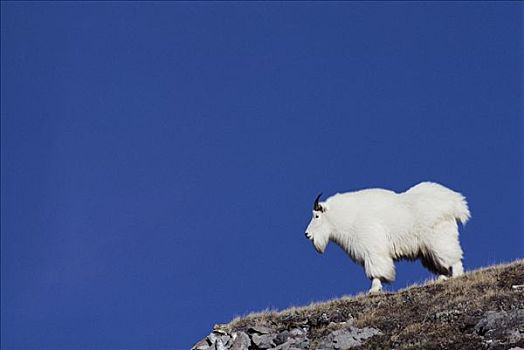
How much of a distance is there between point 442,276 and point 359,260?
238 cm

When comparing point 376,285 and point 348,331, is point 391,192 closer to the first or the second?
point 376,285

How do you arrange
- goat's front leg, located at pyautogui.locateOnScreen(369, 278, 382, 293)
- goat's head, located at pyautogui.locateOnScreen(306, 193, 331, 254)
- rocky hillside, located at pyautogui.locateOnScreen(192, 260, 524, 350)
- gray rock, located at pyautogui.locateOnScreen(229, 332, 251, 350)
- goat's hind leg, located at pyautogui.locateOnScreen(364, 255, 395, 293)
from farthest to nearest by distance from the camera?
goat's head, located at pyautogui.locateOnScreen(306, 193, 331, 254) < goat's hind leg, located at pyautogui.locateOnScreen(364, 255, 395, 293) < goat's front leg, located at pyautogui.locateOnScreen(369, 278, 382, 293) < gray rock, located at pyautogui.locateOnScreen(229, 332, 251, 350) < rocky hillside, located at pyautogui.locateOnScreen(192, 260, 524, 350)

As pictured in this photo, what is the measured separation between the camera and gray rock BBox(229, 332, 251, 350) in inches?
776

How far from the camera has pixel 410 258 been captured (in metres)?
24.9

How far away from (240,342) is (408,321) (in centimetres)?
339

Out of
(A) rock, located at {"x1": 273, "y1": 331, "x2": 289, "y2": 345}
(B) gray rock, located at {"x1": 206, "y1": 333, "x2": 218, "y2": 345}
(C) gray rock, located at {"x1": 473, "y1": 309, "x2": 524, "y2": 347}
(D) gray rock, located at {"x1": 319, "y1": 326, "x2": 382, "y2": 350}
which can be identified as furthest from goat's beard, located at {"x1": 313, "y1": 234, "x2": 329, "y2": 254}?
(C) gray rock, located at {"x1": 473, "y1": 309, "x2": 524, "y2": 347}

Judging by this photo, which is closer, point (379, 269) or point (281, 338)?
point (281, 338)

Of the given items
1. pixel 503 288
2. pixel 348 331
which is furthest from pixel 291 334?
pixel 503 288

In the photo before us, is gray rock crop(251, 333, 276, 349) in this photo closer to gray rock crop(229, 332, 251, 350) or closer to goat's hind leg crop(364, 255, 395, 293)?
gray rock crop(229, 332, 251, 350)

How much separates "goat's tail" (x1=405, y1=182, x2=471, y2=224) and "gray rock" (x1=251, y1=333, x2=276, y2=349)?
6.28 metres

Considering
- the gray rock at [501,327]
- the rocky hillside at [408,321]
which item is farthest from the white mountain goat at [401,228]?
the gray rock at [501,327]

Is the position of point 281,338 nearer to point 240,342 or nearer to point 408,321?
point 240,342

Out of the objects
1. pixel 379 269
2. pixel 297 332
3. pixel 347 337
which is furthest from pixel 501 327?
pixel 379 269

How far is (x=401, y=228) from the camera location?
24.5m
